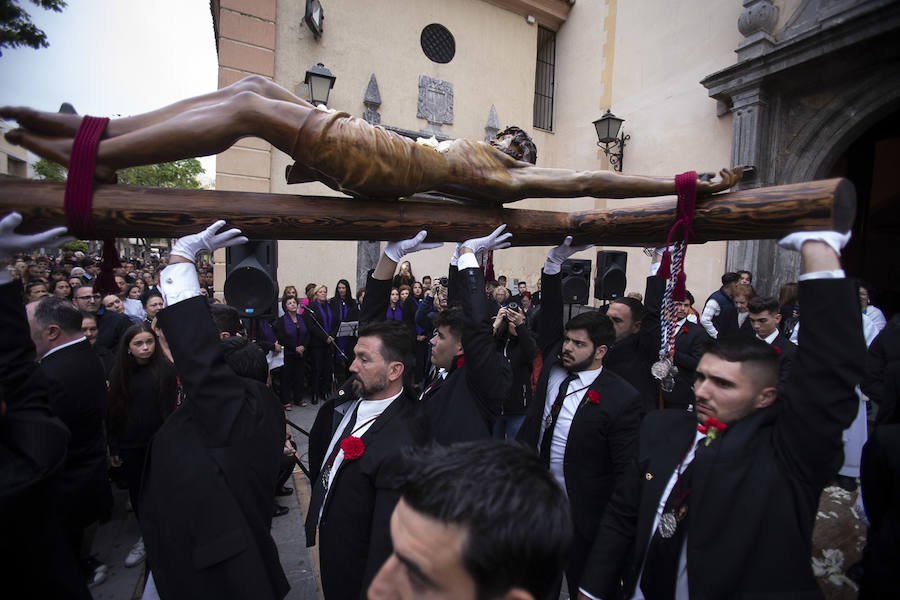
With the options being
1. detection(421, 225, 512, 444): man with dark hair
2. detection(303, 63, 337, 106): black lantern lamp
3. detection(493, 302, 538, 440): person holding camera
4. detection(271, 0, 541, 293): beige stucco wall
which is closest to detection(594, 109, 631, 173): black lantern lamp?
detection(271, 0, 541, 293): beige stucco wall

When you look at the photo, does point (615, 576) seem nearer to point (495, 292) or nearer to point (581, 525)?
point (581, 525)

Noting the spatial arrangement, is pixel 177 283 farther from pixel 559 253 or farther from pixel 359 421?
pixel 559 253

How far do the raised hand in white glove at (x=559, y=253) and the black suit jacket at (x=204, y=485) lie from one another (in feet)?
5.68

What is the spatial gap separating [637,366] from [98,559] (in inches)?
161

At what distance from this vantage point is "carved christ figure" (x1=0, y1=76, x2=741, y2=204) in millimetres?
1641

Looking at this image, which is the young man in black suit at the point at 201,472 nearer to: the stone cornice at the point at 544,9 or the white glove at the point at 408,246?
the white glove at the point at 408,246

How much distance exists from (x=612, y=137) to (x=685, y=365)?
20.9 ft

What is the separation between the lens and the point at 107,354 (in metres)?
4.52

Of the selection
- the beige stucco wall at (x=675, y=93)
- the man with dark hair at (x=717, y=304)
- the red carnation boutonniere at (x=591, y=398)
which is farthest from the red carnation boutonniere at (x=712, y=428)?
the beige stucco wall at (x=675, y=93)

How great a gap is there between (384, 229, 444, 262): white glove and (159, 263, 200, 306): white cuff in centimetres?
90

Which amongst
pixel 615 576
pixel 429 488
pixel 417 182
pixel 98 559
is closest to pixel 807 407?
pixel 615 576

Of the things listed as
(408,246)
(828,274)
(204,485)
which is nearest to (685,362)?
(828,274)

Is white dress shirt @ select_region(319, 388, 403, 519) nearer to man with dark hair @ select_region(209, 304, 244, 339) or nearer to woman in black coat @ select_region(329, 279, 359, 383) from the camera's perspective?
man with dark hair @ select_region(209, 304, 244, 339)

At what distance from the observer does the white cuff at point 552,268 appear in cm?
305
